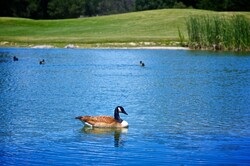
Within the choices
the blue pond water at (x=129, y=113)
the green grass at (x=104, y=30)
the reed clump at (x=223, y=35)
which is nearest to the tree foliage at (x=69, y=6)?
the green grass at (x=104, y=30)

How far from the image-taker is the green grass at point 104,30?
193ft

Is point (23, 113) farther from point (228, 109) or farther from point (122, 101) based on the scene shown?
point (228, 109)

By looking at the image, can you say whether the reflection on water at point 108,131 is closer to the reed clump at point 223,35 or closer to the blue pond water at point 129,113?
the blue pond water at point 129,113

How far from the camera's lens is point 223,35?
48875 millimetres

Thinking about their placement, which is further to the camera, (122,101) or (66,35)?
(66,35)

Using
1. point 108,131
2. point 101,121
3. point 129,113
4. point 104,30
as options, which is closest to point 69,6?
point 104,30

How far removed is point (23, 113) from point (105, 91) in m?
6.30

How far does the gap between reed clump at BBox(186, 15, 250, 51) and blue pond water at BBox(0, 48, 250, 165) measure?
36.5 ft

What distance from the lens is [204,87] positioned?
2670 cm

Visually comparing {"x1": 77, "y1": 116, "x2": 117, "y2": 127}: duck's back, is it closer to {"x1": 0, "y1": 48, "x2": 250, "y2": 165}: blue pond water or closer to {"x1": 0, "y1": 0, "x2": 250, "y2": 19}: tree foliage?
{"x1": 0, "y1": 48, "x2": 250, "y2": 165}: blue pond water

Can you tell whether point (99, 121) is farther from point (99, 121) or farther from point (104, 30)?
point (104, 30)

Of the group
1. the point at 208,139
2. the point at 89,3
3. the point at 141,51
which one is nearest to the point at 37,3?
the point at 89,3

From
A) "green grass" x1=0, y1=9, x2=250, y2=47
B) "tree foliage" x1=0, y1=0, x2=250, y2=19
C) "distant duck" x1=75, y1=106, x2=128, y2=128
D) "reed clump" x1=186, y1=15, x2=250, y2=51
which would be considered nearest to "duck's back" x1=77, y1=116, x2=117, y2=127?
"distant duck" x1=75, y1=106, x2=128, y2=128

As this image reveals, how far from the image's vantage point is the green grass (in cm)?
5881
